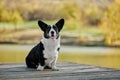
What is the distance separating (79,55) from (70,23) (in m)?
1.44

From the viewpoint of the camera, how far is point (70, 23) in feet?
35.3

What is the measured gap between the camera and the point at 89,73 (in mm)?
3877

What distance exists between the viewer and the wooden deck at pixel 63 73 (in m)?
3.54

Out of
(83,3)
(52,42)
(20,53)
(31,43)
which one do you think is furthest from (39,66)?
(83,3)

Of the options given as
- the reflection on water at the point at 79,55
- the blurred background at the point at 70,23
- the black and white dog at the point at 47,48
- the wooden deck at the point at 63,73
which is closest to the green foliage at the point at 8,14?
the blurred background at the point at 70,23

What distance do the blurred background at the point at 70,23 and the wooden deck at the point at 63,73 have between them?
558 cm

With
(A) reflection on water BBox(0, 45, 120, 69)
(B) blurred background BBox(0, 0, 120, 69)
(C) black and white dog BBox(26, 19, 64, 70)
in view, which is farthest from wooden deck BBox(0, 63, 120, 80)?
(B) blurred background BBox(0, 0, 120, 69)

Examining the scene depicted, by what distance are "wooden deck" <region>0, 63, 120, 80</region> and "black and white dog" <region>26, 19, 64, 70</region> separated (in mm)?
95

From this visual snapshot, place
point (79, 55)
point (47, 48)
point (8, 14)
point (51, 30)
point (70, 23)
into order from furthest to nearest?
point (70, 23) → point (8, 14) → point (79, 55) → point (47, 48) → point (51, 30)

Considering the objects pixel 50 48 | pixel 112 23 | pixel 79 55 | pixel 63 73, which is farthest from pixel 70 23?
pixel 63 73

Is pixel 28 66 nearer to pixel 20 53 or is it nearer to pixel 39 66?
pixel 39 66

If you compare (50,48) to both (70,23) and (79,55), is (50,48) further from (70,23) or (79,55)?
(70,23)

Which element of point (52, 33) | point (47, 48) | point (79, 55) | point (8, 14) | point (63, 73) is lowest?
point (79, 55)

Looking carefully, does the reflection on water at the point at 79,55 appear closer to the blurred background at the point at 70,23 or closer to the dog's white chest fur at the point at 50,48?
the blurred background at the point at 70,23
